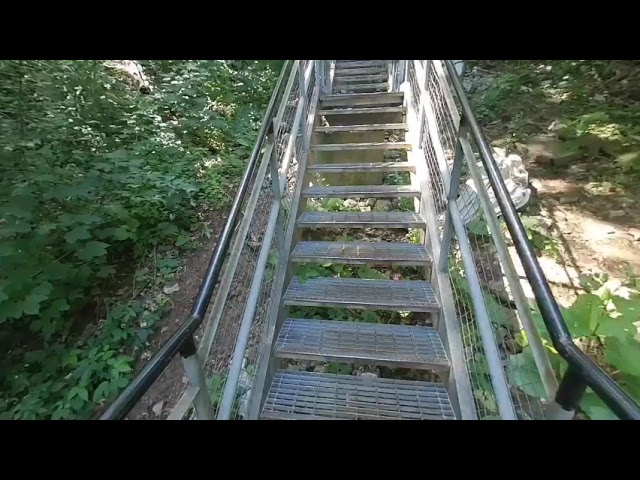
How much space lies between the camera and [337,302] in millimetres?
2430

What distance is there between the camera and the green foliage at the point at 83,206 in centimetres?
246

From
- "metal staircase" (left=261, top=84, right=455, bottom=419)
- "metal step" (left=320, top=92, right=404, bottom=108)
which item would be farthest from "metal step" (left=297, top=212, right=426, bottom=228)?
"metal step" (left=320, top=92, right=404, bottom=108)

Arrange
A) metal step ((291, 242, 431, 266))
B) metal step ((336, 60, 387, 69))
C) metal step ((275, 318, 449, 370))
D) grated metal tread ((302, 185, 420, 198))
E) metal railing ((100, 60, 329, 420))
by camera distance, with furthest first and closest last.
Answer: metal step ((336, 60, 387, 69)), grated metal tread ((302, 185, 420, 198)), metal step ((291, 242, 431, 266)), metal step ((275, 318, 449, 370)), metal railing ((100, 60, 329, 420))

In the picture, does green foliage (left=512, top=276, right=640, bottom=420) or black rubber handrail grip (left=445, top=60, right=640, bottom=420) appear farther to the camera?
green foliage (left=512, top=276, right=640, bottom=420)

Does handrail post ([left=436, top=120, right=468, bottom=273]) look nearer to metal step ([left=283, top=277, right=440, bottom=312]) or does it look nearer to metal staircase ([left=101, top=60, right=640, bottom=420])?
metal staircase ([left=101, top=60, right=640, bottom=420])

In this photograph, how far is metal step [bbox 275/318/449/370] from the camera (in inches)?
81.7

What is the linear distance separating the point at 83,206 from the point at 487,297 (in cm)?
344

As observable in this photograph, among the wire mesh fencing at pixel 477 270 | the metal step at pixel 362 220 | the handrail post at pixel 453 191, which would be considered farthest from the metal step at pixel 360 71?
the handrail post at pixel 453 191

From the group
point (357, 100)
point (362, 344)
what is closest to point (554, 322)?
point (362, 344)

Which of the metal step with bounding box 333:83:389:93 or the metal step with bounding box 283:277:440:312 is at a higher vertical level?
the metal step with bounding box 333:83:389:93

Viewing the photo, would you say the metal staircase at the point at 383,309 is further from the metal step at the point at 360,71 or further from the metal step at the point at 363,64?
the metal step at the point at 363,64
